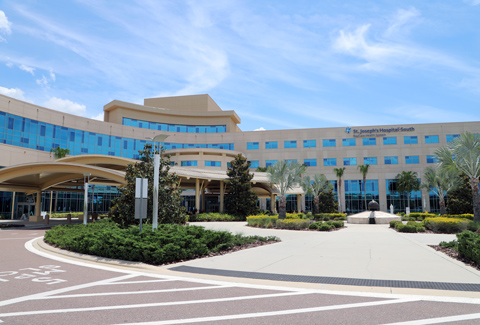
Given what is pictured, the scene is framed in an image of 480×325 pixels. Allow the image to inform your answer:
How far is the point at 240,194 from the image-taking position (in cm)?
3841

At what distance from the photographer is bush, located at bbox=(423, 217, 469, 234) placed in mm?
21516

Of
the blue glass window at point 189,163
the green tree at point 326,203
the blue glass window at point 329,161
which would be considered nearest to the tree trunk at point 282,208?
the green tree at point 326,203

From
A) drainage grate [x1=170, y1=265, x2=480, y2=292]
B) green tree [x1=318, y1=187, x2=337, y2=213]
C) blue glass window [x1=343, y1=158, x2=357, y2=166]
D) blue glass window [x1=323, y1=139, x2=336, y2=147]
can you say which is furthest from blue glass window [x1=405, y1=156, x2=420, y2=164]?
drainage grate [x1=170, y1=265, x2=480, y2=292]

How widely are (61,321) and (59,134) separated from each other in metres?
52.8

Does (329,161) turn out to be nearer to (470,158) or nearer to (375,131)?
(375,131)

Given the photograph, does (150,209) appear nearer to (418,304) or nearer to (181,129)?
(418,304)

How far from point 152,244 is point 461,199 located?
1626 inches

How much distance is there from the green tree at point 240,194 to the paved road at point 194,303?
29.7 m

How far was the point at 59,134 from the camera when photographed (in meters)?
51.8

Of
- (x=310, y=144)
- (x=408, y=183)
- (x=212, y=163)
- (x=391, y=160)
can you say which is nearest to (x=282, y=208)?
(x=212, y=163)

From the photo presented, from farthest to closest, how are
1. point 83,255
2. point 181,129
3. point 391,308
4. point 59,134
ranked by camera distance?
point 181,129 → point 59,134 → point 83,255 → point 391,308

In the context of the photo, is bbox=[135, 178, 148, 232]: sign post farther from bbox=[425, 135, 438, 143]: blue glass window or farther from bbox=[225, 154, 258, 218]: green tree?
bbox=[425, 135, 438, 143]: blue glass window

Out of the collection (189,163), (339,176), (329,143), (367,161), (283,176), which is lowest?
(283,176)

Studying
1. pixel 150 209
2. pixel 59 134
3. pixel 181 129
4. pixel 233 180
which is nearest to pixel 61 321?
pixel 150 209
